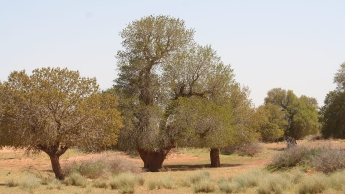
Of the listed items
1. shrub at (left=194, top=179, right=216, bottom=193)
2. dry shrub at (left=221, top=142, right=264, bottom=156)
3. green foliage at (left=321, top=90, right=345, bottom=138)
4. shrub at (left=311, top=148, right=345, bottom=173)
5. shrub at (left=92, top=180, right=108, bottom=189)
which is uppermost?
green foliage at (left=321, top=90, right=345, bottom=138)

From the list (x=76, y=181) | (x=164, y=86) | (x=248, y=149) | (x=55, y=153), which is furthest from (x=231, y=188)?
(x=248, y=149)

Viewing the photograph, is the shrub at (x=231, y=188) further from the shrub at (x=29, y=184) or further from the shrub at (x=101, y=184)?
the shrub at (x=29, y=184)

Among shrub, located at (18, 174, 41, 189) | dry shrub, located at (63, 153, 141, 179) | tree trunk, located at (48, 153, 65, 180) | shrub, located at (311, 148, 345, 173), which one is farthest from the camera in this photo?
dry shrub, located at (63, 153, 141, 179)

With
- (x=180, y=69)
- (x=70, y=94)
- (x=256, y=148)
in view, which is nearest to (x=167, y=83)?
(x=180, y=69)

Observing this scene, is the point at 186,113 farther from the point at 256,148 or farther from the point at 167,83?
the point at 256,148

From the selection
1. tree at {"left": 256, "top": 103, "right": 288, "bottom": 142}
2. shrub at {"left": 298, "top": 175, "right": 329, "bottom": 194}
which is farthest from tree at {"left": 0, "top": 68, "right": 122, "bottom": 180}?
tree at {"left": 256, "top": 103, "right": 288, "bottom": 142}

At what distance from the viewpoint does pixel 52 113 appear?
78.4ft

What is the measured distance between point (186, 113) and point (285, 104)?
57.9 meters

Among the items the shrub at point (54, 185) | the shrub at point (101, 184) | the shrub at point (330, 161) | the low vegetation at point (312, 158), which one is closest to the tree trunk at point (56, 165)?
the shrub at point (54, 185)

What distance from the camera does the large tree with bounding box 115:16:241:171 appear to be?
33.6 metres

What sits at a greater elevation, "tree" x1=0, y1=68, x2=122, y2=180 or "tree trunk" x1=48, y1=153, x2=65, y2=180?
"tree" x1=0, y1=68, x2=122, y2=180

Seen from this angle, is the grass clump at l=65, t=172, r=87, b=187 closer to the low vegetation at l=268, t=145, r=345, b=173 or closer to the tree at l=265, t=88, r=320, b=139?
the low vegetation at l=268, t=145, r=345, b=173

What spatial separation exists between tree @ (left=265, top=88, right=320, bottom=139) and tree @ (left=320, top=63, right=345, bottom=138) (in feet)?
90.6

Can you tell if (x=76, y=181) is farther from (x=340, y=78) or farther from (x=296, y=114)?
(x=296, y=114)
